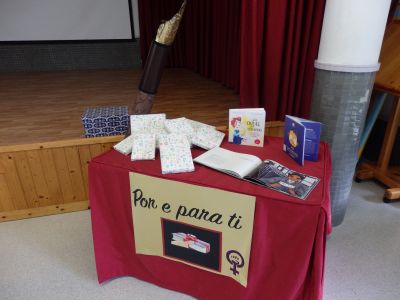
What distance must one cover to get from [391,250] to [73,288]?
157 cm

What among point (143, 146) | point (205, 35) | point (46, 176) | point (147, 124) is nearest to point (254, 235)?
point (143, 146)

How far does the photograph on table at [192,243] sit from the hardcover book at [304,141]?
1.39 feet

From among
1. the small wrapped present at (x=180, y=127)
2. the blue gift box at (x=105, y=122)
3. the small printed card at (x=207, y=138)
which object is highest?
the small wrapped present at (x=180, y=127)

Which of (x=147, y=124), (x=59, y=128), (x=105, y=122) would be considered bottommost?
(x=59, y=128)

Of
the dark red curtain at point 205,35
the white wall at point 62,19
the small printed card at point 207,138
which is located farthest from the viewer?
the white wall at point 62,19

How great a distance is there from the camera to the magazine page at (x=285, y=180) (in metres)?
0.91

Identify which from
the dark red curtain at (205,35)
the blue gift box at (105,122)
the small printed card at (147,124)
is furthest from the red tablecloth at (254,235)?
the dark red curtain at (205,35)

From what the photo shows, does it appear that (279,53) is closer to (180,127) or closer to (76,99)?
(180,127)

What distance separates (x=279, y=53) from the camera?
1747 millimetres

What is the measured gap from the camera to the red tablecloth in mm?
873

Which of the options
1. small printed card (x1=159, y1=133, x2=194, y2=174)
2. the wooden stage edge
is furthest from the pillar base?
small printed card (x1=159, y1=133, x2=194, y2=174)

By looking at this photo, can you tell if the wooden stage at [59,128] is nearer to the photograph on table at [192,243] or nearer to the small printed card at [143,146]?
the small printed card at [143,146]

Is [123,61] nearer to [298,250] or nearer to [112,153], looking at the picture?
[112,153]

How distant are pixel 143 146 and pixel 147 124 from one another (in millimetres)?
198
